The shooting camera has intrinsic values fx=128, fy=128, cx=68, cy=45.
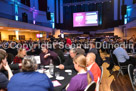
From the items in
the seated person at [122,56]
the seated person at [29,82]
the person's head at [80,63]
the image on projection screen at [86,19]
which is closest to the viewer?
the seated person at [29,82]

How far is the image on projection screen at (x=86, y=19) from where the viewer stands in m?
19.0

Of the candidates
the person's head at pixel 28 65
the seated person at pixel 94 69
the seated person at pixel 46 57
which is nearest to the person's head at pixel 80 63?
the person's head at pixel 28 65

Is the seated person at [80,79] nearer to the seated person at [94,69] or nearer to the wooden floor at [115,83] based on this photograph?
the seated person at [94,69]

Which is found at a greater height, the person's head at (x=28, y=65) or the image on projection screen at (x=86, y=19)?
the image on projection screen at (x=86, y=19)

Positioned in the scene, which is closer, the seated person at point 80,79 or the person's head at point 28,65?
the person's head at point 28,65

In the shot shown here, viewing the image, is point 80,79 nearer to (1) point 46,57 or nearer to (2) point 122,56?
(1) point 46,57

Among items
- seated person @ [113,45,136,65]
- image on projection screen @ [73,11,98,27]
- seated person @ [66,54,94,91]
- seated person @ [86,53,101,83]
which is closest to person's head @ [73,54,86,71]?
seated person @ [66,54,94,91]

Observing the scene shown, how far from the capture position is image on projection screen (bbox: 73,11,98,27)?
19.0 m

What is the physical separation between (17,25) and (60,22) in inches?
484

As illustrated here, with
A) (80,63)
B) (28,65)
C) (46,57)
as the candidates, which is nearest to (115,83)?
(46,57)

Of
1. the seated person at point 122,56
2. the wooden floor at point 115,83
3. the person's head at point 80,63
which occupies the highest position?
the person's head at point 80,63

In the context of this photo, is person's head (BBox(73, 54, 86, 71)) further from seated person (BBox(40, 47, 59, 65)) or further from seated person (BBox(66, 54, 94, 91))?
seated person (BBox(40, 47, 59, 65))

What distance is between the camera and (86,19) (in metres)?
19.4

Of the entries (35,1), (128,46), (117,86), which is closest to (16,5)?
(35,1)
